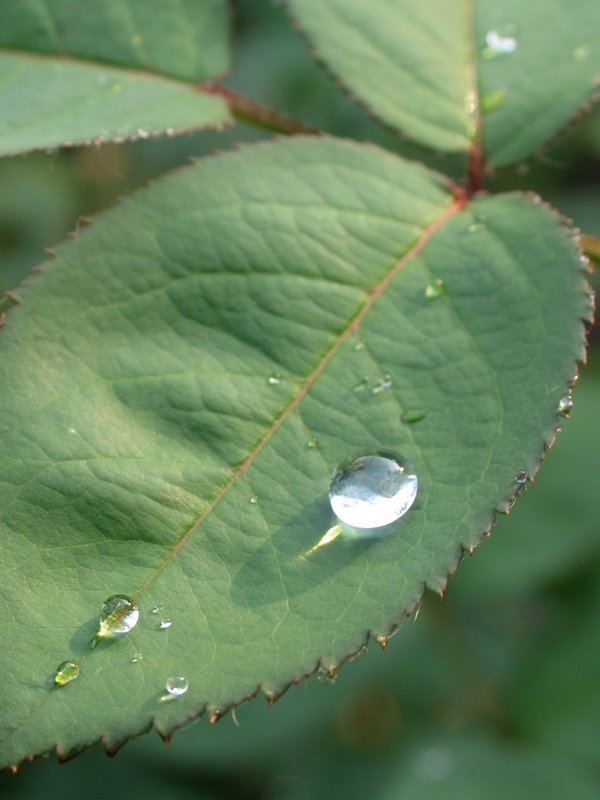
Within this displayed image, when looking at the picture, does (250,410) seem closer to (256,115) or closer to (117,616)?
(117,616)

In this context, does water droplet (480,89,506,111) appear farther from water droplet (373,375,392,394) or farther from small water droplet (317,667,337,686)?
small water droplet (317,667,337,686)

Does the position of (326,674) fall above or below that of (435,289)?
below

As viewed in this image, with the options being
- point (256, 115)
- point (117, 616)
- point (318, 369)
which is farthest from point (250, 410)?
point (256, 115)

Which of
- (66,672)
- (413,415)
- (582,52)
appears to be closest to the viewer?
(66,672)

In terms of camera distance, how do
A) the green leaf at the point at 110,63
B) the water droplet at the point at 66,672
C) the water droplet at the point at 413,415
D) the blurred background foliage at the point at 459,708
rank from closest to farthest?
1. the water droplet at the point at 66,672
2. the water droplet at the point at 413,415
3. the green leaf at the point at 110,63
4. the blurred background foliage at the point at 459,708

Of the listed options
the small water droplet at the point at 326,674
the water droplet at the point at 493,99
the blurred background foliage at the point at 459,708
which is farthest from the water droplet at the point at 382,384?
the blurred background foliage at the point at 459,708

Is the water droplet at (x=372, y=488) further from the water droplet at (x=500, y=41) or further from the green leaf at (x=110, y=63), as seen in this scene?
the water droplet at (x=500, y=41)

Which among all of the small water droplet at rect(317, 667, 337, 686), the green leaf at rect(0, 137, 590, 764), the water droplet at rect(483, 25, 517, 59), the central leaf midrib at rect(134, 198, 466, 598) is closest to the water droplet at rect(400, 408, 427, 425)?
the green leaf at rect(0, 137, 590, 764)

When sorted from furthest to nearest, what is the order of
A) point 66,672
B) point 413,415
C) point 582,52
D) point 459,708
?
point 459,708 < point 582,52 < point 413,415 < point 66,672
